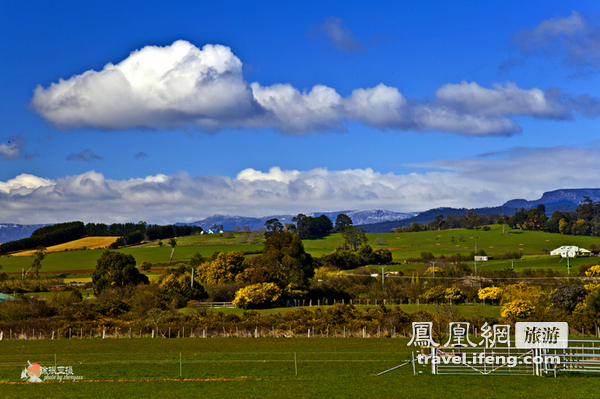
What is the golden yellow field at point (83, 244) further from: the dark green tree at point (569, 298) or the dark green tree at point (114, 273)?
the dark green tree at point (569, 298)

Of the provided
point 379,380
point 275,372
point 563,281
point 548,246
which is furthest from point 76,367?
point 548,246

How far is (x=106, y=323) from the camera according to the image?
189ft

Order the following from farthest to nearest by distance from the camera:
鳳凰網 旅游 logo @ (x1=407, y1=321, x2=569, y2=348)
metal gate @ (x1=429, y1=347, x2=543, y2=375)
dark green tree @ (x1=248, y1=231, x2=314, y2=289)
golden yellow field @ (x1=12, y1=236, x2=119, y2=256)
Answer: golden yellow field @ (x1=12, y1=236, x2=119, y2=256)
dark green tree @ (x1=248, y1=231, x2=314, y2=289)
鳳凰網 旅游 logo @ (x1=407, y1=321, x2=569, y2=348)
metal gate @ (x1=429, y1=347, x2=543, y2=375)

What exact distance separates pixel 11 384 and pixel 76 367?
20.9 ft

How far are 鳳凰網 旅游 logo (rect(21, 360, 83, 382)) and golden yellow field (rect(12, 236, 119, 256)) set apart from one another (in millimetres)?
125241

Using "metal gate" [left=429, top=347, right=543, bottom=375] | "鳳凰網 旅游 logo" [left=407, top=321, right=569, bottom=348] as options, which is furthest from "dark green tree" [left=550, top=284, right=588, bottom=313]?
"metal gate" [left=429, top=347, right=543, bottom=375]

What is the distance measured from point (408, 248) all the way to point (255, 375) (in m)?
126

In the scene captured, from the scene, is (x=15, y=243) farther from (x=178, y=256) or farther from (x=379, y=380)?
(x=379, y=380)

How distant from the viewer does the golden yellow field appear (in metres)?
150

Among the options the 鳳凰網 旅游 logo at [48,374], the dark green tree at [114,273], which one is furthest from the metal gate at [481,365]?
the dark green tree at [114,273]

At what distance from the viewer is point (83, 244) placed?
15762 centimetres

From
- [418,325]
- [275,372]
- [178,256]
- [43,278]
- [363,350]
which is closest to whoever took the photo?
[275,372]

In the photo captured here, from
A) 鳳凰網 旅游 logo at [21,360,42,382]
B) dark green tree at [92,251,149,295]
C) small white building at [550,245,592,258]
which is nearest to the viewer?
鳳凰網 旅游 logo at [21,360,42,382]

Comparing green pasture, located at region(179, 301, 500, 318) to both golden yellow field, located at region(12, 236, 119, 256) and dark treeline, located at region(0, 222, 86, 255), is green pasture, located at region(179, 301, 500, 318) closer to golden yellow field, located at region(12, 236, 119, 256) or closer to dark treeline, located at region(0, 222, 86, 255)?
golden yellow field, located at region(12, 236, 119, 256)
